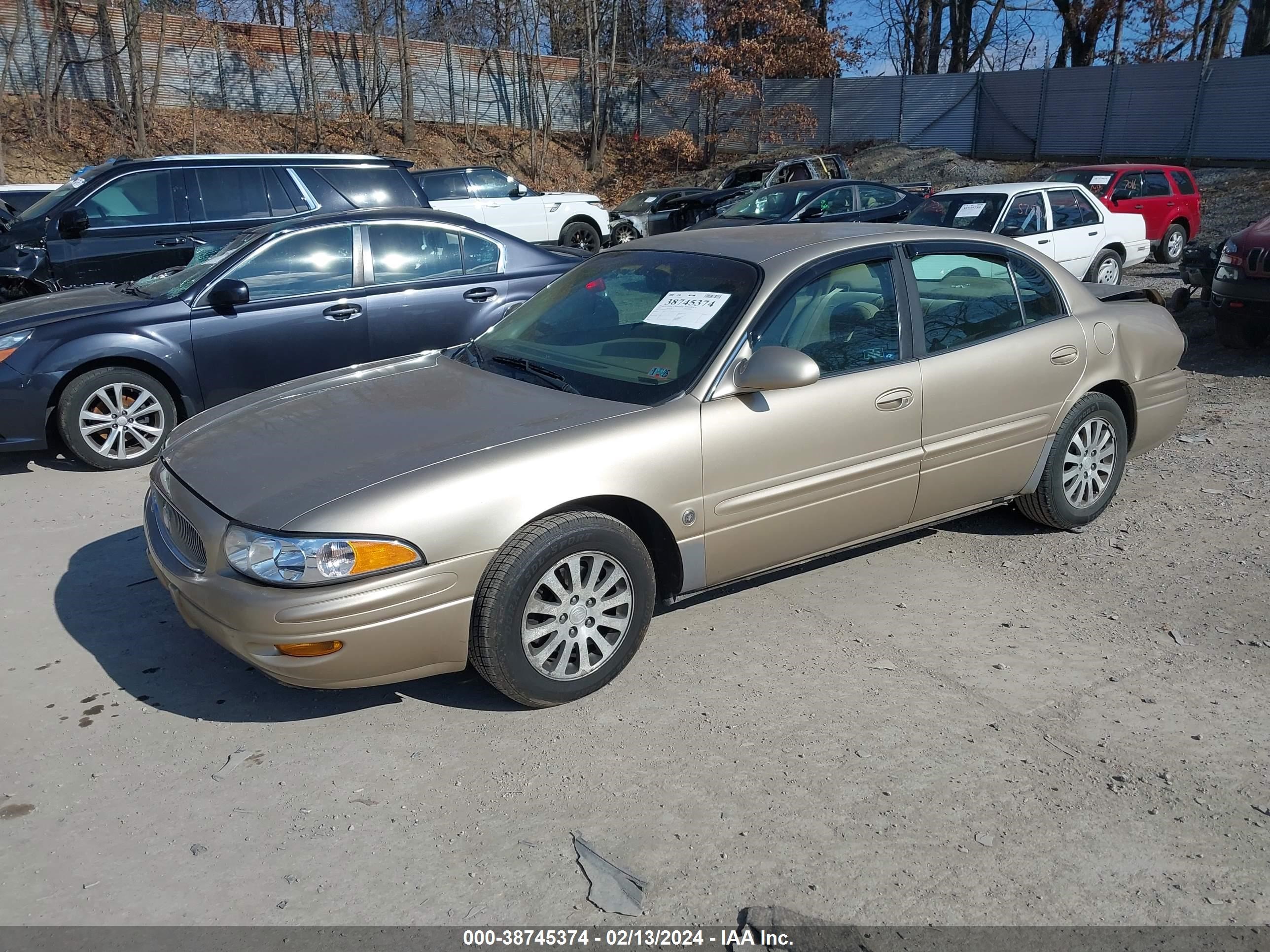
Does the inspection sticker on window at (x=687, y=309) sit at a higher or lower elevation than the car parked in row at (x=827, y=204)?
higher

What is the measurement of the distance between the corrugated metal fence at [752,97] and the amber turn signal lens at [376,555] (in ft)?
84.0

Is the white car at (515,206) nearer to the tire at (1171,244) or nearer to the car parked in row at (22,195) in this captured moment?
the car parked in row at (22,195)

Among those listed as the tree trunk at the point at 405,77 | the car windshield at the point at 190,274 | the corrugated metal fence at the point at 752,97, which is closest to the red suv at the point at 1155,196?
the corrugated metal fence at the point at 752,97

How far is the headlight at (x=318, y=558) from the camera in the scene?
3.20 metres

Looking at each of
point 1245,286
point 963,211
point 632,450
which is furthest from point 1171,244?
point 632,450

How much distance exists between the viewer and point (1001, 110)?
28750mm

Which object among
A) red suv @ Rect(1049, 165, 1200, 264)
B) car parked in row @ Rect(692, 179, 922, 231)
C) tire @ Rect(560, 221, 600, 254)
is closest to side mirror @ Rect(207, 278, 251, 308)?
car parked in row @ Rect(692, 179, 922, 231)

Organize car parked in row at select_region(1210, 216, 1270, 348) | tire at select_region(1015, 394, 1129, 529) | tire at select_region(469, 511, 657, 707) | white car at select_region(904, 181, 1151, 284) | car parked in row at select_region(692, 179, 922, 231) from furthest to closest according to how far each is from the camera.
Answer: car parked in row at select_region(692, 179, 922, 231) → white car at select_region(904, 181, 1151, 284) → car parked in row at select_region(1210, 216, 1270, 348) → tire at select_region(1015, 394, 1129, 529) → tire at select_region(469, 511, 657, 707)

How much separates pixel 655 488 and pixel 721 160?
31.4 m

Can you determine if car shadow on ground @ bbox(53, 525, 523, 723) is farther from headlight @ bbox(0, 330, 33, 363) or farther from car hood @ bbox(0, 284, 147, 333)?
car hood @ bbox(0, 284, 147, 333)

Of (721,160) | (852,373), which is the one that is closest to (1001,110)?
(721,160)

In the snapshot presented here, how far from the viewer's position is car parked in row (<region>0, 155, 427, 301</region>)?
28.8 feet

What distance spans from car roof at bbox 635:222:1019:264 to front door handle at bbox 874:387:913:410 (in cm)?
65

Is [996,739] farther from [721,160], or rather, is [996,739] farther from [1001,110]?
[721,160]
